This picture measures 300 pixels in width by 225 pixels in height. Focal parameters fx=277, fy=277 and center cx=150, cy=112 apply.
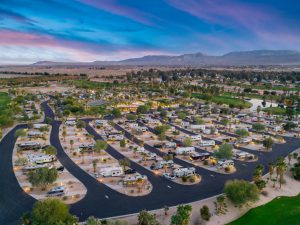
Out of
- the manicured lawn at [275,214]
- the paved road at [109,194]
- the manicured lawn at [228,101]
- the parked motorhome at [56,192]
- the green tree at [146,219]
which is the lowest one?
the manicured lawn at [275,214]

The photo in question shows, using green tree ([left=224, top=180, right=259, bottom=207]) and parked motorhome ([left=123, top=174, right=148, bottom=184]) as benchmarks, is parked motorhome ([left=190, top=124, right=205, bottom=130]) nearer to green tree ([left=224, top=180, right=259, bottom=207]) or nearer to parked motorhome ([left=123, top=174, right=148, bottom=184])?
parked motorhome ([left=123, top=174, right=148, bottom=184])

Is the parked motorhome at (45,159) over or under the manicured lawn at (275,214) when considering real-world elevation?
over

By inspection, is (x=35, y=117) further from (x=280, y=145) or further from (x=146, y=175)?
(x=280, y=145)

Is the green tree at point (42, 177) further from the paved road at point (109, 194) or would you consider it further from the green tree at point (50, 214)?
the green tree at point (50, 214)

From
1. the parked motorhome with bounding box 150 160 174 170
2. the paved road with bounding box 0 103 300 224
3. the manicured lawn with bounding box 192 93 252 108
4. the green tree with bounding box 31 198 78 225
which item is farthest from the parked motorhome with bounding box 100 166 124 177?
the manicured lawn with bounding box 192 93 252 108

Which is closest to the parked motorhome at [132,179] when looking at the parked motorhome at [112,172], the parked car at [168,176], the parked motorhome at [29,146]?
the parked motorhome at [112,172]

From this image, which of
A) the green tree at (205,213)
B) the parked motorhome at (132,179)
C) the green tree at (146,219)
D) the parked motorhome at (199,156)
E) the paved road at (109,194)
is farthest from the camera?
the parked motorhome at (199,156)

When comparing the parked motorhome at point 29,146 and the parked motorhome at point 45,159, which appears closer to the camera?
the parked motorhome at point 45,159

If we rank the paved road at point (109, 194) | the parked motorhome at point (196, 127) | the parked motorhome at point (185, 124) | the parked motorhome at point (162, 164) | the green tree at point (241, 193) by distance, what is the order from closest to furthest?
the paved road at point (109, 194)
the green tree at point (241, 193)
the parked motorhome at point (162, 164)
the parked motorhome at point (196, 127)
the parked motorhome at point (185, 124)

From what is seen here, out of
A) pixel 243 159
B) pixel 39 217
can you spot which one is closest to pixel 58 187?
pixel 39 217
